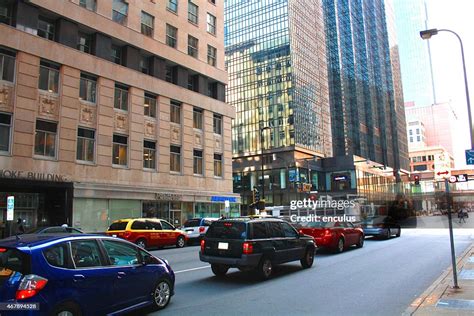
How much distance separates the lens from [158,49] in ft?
109

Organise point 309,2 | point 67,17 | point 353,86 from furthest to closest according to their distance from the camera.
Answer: point 353,86 < point 309,2 < point 67,17

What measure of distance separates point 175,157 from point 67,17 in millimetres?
12842

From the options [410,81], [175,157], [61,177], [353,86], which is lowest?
[61,177]

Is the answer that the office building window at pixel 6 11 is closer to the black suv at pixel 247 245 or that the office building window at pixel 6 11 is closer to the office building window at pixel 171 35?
the office building window at pixel 171 35

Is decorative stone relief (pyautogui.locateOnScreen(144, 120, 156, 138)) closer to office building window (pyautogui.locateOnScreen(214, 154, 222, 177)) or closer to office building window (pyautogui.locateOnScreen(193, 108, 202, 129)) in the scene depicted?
office building window (pyautogui.locateOnScreen(193, 108, 202, 129))

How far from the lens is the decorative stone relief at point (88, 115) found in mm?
26812

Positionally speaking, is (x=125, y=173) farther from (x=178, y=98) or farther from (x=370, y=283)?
(x=370, y=283)

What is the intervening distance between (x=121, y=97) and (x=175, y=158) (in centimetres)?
666

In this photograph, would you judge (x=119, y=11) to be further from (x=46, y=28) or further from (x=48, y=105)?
(x=48, y=105)

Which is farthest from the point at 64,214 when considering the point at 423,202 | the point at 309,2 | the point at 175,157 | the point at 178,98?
the point at 309,2

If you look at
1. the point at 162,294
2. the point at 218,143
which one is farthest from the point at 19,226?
the point at 218,143

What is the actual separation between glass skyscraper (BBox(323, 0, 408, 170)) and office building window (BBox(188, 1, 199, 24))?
58.9m

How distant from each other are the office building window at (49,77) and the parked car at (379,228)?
67.7ft

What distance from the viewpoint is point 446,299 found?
7953 mm
